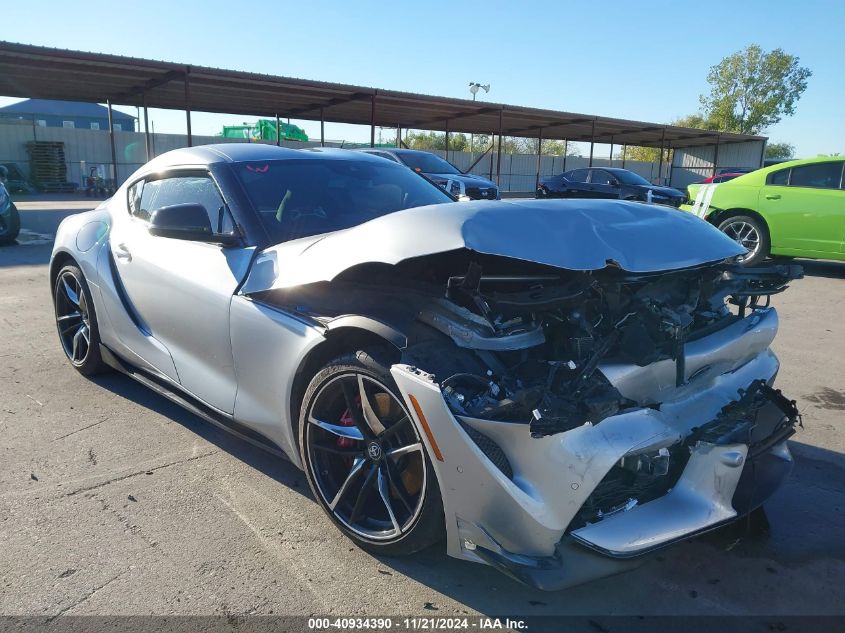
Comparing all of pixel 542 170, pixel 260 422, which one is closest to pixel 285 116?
pixel 542 170

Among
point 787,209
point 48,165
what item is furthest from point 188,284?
point 48,165

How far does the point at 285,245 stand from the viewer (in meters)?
2.89

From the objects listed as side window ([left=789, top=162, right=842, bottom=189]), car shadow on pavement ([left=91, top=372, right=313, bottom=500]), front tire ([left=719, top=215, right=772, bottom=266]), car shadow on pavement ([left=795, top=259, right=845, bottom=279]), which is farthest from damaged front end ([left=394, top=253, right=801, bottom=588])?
car shadow on pavement ([left=795, top=259, right=845, bottom=279])

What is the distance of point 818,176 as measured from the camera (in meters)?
8.77

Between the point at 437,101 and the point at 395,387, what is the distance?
20.0m

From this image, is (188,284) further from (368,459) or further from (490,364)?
(490,364)

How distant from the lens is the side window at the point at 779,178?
9.04 metres

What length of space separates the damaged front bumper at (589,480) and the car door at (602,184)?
16.2 m

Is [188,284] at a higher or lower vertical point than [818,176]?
lower

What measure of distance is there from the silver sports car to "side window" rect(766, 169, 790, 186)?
7107 mm

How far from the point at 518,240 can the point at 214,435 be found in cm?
231

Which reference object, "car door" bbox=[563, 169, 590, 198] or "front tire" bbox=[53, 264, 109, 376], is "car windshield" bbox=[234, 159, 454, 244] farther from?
"car door" bbox=[563, 169, 590, 198]

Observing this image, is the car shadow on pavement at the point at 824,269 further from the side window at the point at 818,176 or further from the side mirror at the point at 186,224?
the side mirror at the point at 186,224

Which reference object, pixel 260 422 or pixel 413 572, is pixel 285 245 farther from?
pixel 413 572
